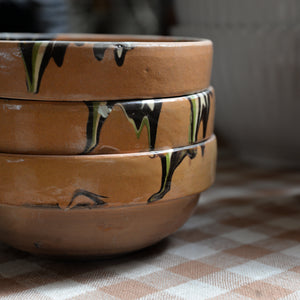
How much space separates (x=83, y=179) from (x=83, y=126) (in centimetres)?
4

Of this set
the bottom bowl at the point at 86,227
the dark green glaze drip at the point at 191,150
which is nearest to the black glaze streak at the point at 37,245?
the bottom bowl at the point at 86,227

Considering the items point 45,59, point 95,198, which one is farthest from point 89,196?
point 45,59

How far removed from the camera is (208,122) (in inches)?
18.1

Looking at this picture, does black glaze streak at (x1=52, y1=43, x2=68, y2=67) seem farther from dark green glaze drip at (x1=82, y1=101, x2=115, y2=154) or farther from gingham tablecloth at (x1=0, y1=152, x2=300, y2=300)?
gingham tablecloth at (x1=0, y1=152, x2=300, y2=300)

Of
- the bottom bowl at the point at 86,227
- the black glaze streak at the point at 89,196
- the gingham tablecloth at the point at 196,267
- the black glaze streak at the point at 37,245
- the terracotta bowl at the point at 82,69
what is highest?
the terracotta bowl at the point at 82,69

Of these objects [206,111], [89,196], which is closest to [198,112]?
[206,111]

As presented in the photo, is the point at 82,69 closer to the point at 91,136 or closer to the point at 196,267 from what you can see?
the point at 91,136

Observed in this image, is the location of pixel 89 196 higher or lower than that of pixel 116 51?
lower

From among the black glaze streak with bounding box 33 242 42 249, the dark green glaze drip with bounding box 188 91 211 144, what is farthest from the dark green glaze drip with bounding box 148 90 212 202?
the black glaze streak with bounding box 33 242 42 249

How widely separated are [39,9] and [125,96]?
37cm

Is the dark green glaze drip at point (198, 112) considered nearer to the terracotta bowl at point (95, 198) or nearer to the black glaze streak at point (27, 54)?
the terracotta bowl at point (95, 198)

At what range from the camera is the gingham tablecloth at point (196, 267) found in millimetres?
402

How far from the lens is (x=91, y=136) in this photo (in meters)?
0.39

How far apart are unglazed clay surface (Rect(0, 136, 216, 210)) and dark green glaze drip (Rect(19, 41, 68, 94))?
2.2 inches
